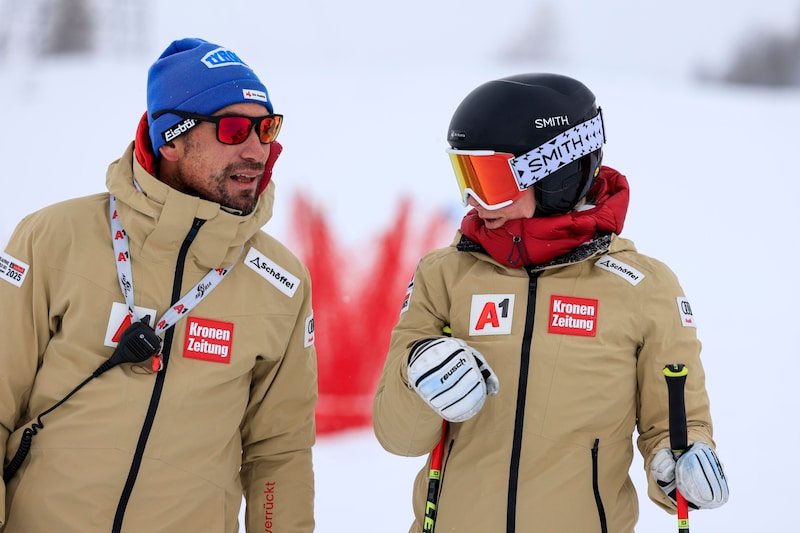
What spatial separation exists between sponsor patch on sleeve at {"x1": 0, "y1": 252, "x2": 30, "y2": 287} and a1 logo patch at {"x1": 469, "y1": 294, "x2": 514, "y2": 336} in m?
1.10

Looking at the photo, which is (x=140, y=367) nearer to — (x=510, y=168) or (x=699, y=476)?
(x=510, y=168)

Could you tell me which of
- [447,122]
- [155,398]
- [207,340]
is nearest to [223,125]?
[207,340]

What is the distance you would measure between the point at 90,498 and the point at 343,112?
4.45m

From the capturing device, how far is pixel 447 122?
616cm

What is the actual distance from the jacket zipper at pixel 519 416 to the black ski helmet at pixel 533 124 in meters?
0.29

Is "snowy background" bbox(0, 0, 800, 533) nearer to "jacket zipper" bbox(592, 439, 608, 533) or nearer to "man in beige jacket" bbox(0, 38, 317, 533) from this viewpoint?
"man in beige jacket" bbox(0, 38, 317, 533)

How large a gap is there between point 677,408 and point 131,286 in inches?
52.7

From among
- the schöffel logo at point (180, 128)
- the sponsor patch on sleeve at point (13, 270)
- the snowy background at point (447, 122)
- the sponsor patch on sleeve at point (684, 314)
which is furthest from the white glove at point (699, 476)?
the snowy background at point (447, 122)

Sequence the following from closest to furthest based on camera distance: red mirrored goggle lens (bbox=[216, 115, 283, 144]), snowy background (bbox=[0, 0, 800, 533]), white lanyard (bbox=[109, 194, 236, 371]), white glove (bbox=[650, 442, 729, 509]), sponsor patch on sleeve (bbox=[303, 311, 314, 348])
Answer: white glove (bbox=[650, 442, 729, 509]), white lanyard (bbox=[109, 194, 236, 371]), red mirrored goggle lens (bbox=[216, 115, 283, 144]), sponsor patch on sleeve (bbox=[303, 311, 314, 348]), snowy background (bbox=[0, 0, 800, 533])

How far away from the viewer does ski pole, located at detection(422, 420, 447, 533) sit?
2.16m

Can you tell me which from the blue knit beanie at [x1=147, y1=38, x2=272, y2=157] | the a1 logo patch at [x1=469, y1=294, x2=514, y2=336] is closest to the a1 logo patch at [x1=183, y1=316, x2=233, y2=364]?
the blue knit beanie at [x1=147, y1=38, x2=272, y2=157]

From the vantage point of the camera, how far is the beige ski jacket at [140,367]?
2.09 metres

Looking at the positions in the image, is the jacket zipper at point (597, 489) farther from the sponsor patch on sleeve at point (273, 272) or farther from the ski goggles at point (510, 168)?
the sponsor patch on sleeve at point (273, 272)

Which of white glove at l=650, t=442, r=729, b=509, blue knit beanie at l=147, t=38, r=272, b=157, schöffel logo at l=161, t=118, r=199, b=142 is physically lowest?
white glove at l=650, t=442, r=729, b=509
